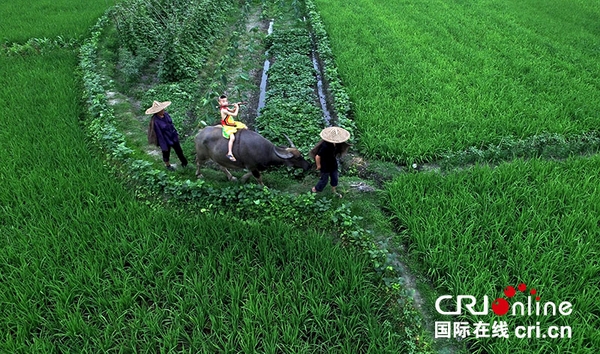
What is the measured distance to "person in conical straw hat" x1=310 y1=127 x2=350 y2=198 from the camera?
3766 mm

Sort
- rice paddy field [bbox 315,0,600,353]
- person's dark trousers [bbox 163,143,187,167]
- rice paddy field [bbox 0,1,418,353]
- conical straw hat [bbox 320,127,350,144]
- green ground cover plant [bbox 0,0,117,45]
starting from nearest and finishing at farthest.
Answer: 1. rice paddy field [bbox 0,1,418,353]
2. rice paddy field [bbox 315,0,600,353]
3. conical straw hat [bbox 320,127,350,144]
4. person's dark trousers [bbox 163,143,187,167]
5. green ground cover plant [bbox 0,0,117,45]

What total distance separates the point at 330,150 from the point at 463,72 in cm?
443

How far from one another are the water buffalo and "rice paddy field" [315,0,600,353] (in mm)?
1212

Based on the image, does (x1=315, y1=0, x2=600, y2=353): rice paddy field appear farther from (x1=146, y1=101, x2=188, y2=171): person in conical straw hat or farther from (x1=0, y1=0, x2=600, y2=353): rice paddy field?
(x1=146, y1=101, x2=188, y2=171): person in conical straw hat

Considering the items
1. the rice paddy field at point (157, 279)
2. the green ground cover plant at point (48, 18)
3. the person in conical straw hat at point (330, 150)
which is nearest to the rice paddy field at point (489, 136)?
the person in conical straw hat at point (330, 150)

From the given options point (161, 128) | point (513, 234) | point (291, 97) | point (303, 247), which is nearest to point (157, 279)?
point (303, 247)

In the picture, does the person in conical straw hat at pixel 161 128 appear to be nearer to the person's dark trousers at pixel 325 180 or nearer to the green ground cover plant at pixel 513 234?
the person's dark trousers at pixel 325 180

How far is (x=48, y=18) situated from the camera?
969 cm

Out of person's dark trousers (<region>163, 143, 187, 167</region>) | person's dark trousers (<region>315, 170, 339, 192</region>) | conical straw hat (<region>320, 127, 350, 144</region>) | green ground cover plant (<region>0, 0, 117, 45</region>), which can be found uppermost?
green ground cover plant (<region>0, 0, 117, 45</region>)

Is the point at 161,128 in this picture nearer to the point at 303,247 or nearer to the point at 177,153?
the point at 177,153

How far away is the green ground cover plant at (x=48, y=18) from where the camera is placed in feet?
28.5

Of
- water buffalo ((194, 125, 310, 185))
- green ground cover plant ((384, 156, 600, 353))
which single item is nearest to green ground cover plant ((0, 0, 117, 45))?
water buffalo ((194, 125, 310, 185))

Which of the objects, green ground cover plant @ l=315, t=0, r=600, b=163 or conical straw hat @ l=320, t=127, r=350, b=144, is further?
green ground cover plant @ l=315, t=0, r=600, b=163

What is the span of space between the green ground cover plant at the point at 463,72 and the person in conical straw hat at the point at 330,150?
3.89 feet
